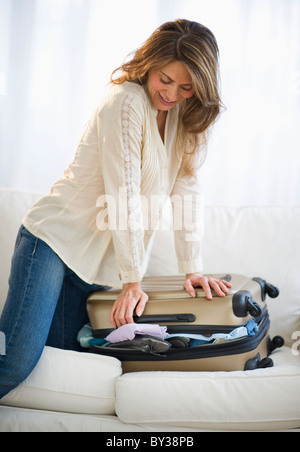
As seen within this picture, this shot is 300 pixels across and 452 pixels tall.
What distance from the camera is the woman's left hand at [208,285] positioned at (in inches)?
50.3

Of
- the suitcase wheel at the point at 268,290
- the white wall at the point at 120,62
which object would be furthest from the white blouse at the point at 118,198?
the white wall at the point at 120,62

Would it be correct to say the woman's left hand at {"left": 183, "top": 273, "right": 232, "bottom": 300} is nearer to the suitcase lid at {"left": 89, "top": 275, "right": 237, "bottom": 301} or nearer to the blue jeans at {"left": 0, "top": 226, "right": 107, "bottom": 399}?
the suitcase lid at {"left": 89, "top": 275, "right": 237, "bottom": 301}

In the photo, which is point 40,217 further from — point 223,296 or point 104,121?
point 223,296

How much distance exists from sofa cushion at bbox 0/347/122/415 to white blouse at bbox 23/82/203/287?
0.87 ft

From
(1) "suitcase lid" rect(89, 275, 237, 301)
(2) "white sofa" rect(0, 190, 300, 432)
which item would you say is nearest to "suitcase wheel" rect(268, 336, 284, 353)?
(2) "white sofa" rect(0, 190, 300, 432)

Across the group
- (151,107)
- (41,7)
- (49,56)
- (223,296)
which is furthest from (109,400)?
(41,7)

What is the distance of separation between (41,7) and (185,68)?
123 centimetres

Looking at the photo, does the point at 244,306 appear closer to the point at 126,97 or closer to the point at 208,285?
the point at 208,285

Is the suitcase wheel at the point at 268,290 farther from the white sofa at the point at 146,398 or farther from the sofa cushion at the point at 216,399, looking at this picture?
the sofa cushion at the point at 216,399

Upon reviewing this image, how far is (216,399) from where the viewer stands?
1.14 metres

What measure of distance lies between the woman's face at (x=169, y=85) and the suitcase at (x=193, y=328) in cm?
58

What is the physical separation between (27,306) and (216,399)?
22.7 inches

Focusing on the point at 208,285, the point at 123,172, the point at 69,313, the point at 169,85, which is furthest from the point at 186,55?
the point at 69,313

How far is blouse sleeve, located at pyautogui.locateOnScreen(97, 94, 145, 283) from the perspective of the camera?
48.0 inches
